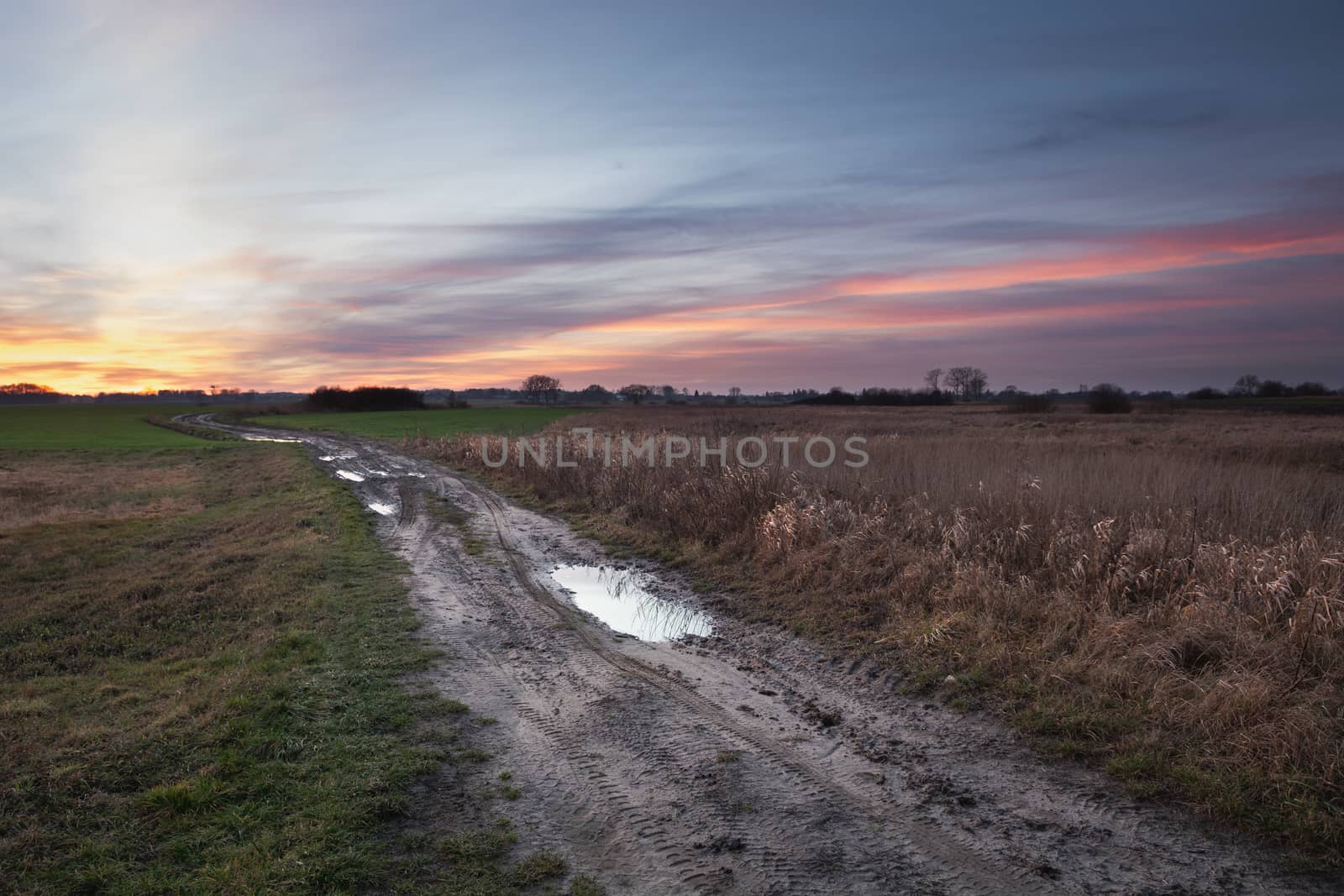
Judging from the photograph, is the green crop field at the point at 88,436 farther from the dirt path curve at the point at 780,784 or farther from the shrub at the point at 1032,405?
the shrub at the point at 1032,405

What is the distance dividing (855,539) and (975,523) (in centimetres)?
161

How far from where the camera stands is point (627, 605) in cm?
998

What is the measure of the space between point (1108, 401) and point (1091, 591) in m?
63.9

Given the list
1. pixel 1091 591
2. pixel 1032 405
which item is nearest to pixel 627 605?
pixel 1091 591

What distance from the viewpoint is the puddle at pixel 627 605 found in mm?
8781

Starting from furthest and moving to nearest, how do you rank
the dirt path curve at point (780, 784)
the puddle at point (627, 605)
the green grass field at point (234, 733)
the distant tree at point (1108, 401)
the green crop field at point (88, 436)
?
the distant tree at point (1108, 401)
the green crop field at point (88, 436)
the puddle at point (627, 605)
the green grass field at point (234, 733)
the dirt path curve at point (780, 784)

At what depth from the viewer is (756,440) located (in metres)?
19.5

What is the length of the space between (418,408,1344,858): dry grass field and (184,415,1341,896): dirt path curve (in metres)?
0.53

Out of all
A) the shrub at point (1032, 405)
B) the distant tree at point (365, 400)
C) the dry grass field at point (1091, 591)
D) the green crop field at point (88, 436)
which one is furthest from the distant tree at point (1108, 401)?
the distant tree at point (365, 400)

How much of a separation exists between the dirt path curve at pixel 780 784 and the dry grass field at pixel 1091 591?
0.53m

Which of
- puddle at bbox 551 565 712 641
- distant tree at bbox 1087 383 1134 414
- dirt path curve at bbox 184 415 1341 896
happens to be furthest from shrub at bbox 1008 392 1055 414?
dirt path curve at bbox 184 415 1341 896

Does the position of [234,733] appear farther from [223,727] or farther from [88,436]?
[88,436]

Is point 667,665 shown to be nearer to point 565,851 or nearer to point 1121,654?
point 565,851

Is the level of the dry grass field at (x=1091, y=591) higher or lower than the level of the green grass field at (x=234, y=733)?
higher
